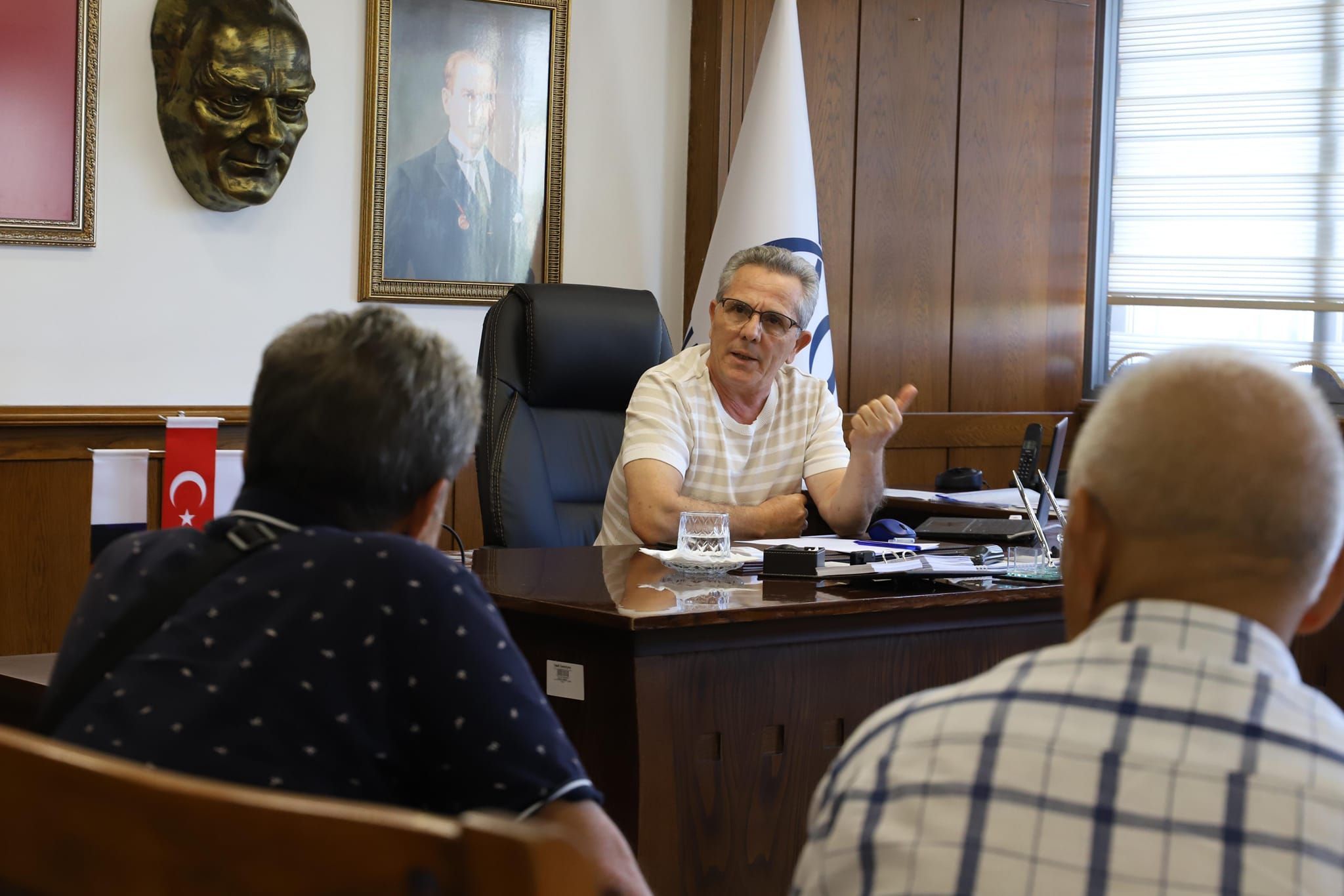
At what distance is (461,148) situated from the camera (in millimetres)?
4102

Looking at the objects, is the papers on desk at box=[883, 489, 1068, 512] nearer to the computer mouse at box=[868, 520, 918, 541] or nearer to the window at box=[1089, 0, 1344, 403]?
the computer mouse at box=[868, 520, 918, 541]

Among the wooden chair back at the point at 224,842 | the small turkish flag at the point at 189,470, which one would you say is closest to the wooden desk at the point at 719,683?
the wooden chair back at the point at 224,842

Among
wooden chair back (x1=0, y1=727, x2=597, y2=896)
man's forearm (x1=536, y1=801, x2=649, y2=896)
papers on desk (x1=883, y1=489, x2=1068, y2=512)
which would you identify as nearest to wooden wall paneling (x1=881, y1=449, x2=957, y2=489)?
papers on desk (x1=883, y1=489, x2=1068, y2=512)

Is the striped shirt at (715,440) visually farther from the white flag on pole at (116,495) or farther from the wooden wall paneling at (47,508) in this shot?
the wooden wall paneling at (47,508)

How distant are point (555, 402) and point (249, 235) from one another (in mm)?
1281

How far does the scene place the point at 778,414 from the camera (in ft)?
10.1

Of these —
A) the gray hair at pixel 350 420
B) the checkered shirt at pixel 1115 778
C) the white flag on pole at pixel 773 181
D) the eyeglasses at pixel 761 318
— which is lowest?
the checkered shirt at pixel 1115 778

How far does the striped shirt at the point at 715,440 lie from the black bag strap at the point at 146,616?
6.07 ft

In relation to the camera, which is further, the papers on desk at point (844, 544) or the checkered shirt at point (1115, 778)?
the papers on desk at point (844, 544)

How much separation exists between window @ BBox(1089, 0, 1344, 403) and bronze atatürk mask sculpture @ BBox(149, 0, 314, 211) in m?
3.00

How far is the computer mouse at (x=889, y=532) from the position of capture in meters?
2.80

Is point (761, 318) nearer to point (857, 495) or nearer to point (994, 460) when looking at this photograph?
point (857, 495)

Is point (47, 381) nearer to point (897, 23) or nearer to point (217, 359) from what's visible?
point (217, 359)

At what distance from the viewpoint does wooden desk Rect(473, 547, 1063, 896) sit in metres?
1.91
